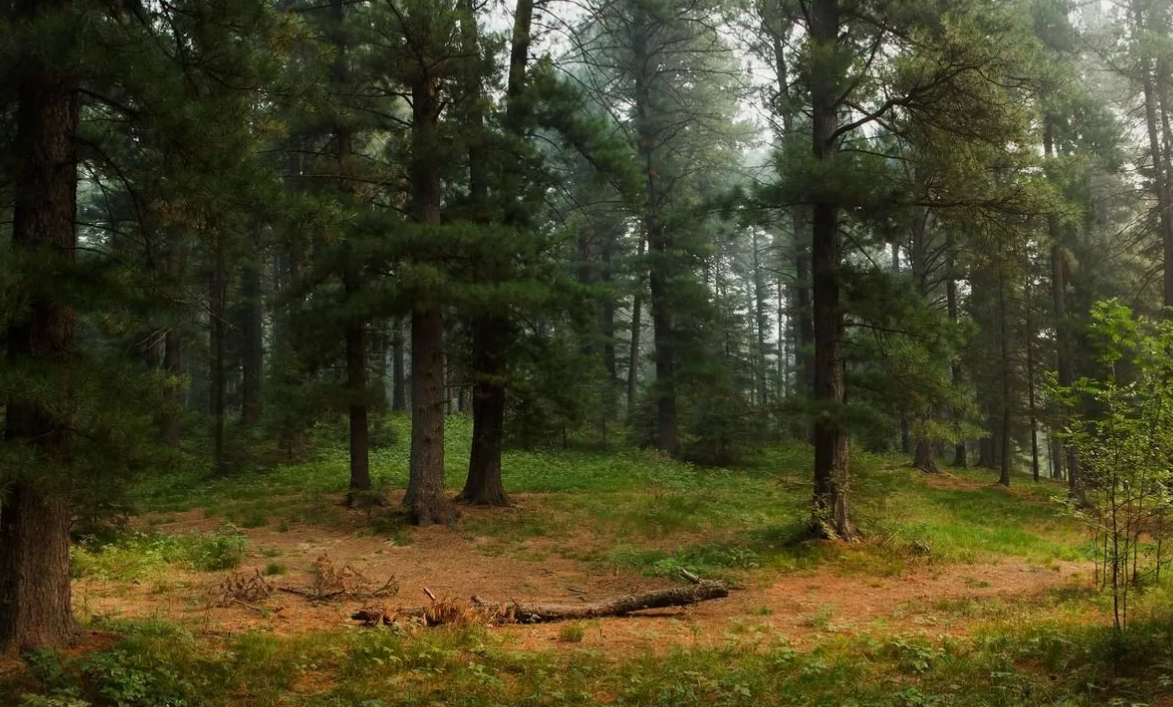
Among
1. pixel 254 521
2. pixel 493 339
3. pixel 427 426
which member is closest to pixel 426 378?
pixel 427 426

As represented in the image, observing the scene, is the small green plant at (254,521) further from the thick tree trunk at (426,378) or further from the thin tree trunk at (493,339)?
the thin tree trunk at (493,339)

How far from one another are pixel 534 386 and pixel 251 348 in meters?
14.9

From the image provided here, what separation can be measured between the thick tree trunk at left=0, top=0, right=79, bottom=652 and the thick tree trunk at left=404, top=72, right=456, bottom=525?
268 inches

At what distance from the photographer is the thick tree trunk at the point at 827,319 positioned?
11.2 meters

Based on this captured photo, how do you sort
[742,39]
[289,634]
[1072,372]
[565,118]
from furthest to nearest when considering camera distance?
1. [742,39]
2. [1072,372]
3. [565,118]
4. [289,634]

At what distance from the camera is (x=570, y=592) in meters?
9.10

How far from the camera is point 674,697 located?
552 cm

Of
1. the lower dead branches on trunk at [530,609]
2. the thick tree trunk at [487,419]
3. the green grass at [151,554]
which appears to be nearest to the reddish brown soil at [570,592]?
the lower dead branches on trunk at [530,609]

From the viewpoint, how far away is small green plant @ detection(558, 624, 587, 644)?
711 centimetres

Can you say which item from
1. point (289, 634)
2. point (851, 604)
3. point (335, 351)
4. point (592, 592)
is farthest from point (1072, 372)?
point (289, 634)

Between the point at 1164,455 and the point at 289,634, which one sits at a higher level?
the point at 1164,455

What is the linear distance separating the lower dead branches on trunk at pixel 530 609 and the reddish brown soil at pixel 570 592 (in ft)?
0.54

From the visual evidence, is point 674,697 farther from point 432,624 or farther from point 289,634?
point 289,634

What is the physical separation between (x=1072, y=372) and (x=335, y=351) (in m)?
18.4
